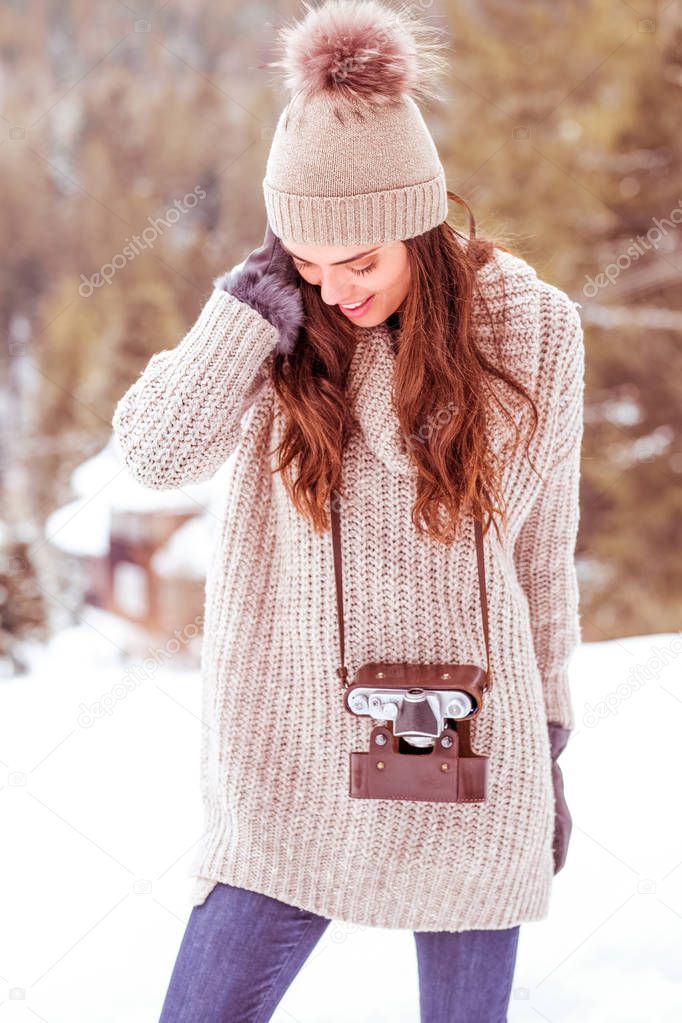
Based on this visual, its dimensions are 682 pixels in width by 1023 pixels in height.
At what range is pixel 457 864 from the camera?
1.06 m

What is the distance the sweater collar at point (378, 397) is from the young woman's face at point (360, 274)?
28mm

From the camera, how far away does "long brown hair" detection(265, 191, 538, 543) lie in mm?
1030

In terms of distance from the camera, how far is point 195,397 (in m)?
1.04

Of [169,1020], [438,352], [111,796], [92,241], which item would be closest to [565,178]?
[92,241]

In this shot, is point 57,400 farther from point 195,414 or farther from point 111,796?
point 195,414

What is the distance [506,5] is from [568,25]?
369mm

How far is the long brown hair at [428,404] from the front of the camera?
3.38 feet

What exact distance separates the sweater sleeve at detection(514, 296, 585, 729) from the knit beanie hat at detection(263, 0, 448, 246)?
0.23 m

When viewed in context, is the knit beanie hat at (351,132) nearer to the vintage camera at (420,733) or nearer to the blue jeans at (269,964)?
the vintage camera at (420,733)

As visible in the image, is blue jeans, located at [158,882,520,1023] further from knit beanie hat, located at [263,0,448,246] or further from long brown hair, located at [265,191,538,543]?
knit beanie hat, located at [263,0,448,246]
